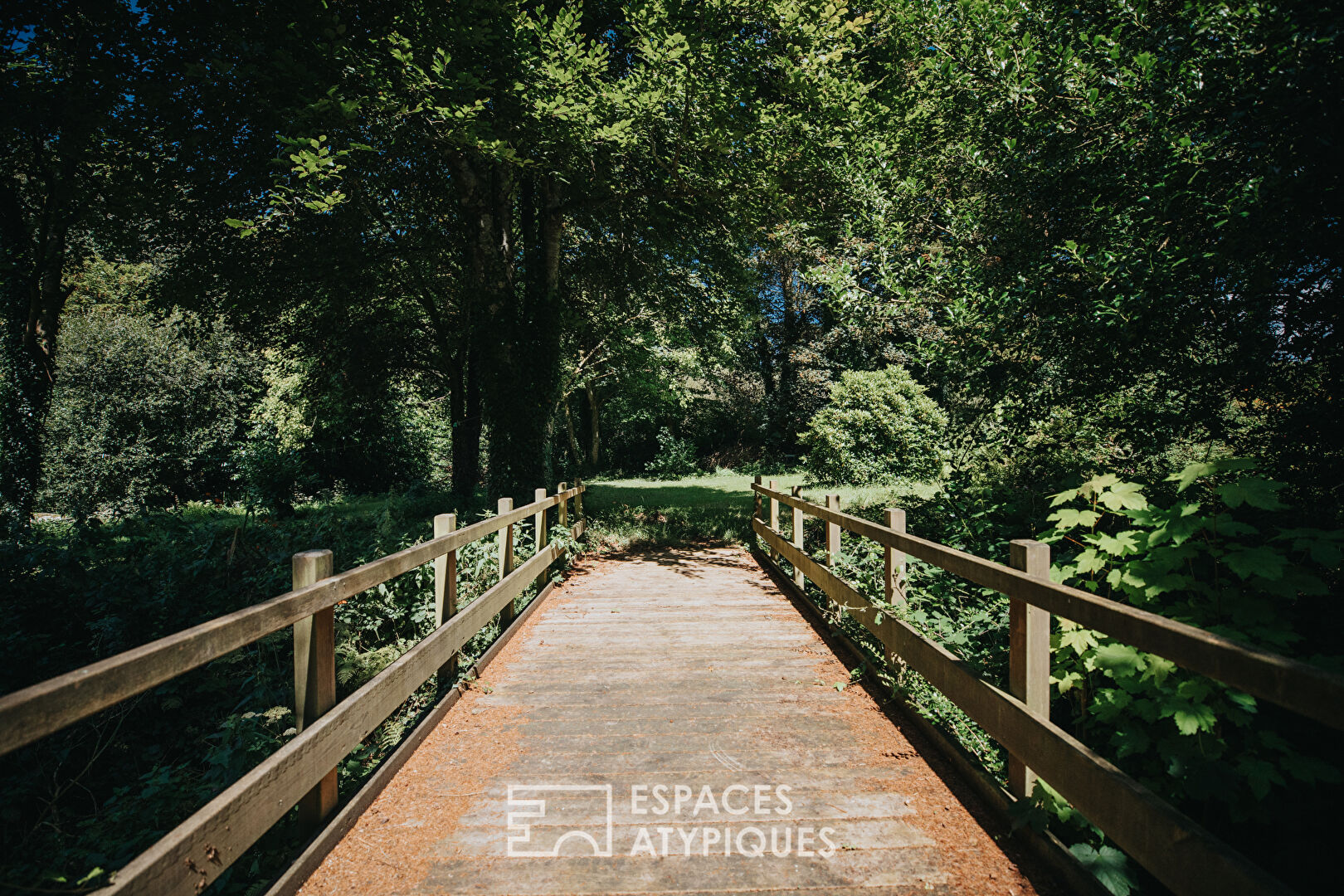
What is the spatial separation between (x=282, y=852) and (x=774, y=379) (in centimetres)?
3044

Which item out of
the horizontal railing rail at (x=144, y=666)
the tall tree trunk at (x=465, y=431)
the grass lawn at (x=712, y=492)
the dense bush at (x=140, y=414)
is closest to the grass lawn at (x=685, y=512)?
the grass lawn at (x=712, y=492)

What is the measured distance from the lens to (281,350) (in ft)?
51.2

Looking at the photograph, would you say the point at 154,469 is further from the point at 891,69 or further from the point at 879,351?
the point at 879,351

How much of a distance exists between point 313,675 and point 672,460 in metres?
28.7

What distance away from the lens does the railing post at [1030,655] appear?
8.80ft

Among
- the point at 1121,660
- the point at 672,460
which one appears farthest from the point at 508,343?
the point at 672,460

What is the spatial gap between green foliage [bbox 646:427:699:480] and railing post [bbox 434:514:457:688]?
26536 millimetres

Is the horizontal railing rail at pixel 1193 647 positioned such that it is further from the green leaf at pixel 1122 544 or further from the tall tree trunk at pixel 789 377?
the tall tree trunk at pixel 789 377

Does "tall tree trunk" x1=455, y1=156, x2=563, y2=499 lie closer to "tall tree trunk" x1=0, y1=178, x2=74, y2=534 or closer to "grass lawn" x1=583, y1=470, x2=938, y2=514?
"grass lawn" x1=583, y1=470, x2=938, y2=514

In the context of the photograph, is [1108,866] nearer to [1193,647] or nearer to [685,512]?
[1193,647]

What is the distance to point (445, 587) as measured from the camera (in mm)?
4273

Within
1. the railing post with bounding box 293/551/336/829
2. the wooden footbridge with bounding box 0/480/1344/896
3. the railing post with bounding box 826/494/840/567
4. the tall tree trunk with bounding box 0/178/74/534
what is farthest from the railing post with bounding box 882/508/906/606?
the tall tree trunk with bounding box 0/178/74/534

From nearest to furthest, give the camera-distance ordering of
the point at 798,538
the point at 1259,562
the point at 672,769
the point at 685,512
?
1. the point at 1259,562
2. the point at 672,769
3. the point at 798,538
4. the point at 685,512

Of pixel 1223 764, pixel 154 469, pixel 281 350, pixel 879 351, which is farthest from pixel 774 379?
pixel 1223 764
